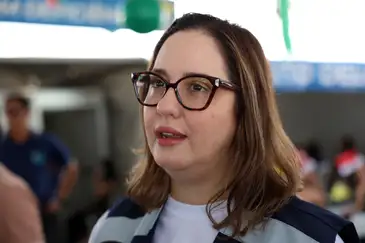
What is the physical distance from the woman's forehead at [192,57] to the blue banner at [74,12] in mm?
475

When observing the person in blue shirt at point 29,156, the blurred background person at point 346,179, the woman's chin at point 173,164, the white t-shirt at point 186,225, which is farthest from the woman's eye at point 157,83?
the blurred background person at point 346,179

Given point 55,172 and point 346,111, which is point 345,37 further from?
point 346,111

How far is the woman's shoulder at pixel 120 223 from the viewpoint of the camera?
1.38 m

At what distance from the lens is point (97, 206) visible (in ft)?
15.6

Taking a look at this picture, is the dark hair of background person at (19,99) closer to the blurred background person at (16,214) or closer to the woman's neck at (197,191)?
the blurred background person at (16,214)

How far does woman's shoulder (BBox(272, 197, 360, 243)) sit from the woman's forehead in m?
0.31

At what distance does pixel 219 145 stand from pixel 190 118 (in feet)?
0.29

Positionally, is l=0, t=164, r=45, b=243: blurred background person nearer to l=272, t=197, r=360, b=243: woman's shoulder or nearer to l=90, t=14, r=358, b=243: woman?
l=90, t=14, r=358, b=243: woman

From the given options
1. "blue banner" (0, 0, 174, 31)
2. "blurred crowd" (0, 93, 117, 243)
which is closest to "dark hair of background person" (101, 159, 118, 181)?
"blurred crowd" (0, 93, 117, 243)

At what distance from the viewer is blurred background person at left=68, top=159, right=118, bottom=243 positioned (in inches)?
172

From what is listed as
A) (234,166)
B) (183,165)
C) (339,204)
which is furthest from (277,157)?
(339,204)

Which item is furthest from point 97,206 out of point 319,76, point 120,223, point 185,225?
point 185,225

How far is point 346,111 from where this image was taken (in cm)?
707

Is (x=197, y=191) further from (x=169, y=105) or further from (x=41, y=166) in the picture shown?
(x=41, y=166)
